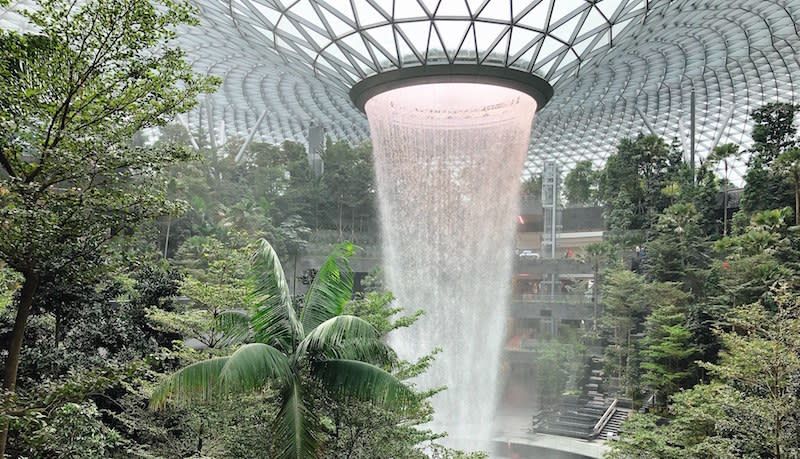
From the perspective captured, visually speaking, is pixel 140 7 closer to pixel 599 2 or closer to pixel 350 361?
pixel 350 361

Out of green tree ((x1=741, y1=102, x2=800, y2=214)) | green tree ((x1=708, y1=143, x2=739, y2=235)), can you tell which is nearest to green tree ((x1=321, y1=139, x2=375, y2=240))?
green tree ((x1=708, y1=143, x2=739, y2=235))

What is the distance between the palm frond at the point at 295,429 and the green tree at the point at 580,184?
6118 centimetres

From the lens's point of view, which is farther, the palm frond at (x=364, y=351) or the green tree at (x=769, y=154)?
the green tree at (x=769, y=154)

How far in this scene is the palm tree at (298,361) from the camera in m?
10.0

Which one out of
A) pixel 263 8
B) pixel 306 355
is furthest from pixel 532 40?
pixel 306 355

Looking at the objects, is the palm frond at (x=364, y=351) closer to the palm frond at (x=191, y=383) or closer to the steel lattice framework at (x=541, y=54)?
the palm frond at (x=191, y=383)

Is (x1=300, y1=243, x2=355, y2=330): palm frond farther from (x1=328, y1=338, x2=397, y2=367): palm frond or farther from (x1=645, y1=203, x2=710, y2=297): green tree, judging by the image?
(x1=645, y1=203, x2=710, y2=297): green tree

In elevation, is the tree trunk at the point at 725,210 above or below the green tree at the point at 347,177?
below

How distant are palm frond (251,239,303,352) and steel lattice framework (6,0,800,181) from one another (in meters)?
14.3

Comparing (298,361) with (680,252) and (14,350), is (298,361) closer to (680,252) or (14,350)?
(14,350)

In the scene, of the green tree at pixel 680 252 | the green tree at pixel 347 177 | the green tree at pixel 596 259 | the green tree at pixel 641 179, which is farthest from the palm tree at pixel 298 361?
the green tree at pixel 347 177

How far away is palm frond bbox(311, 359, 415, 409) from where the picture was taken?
1053 cm

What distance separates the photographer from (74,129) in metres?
8.56

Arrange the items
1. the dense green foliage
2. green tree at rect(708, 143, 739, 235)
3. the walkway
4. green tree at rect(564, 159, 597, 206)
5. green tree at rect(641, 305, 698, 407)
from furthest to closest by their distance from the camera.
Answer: green tree at rect(564, 159, 597, 206), green tree at rect(708, 143, 739, 235), green tree at rect(641, 305, 698, 407), the walkway, the dense green foliage
